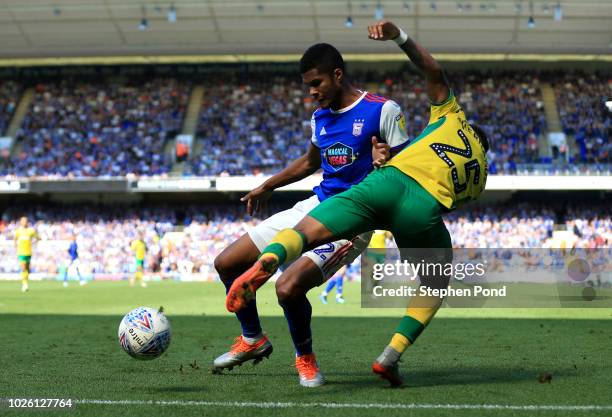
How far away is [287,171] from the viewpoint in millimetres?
7520

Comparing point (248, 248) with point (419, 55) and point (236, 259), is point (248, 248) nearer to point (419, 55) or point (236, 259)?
point (236, 259)

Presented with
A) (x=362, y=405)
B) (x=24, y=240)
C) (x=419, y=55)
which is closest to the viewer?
(x=362, y=405)

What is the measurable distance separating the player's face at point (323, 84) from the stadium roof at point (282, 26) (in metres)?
34.3

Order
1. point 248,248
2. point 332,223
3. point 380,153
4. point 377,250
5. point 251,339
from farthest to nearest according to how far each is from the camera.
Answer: point 377,250 < point 251,339 < point 248,248 < point 380,153 < point 332,223

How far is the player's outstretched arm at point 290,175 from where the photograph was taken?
A: 7453 mm

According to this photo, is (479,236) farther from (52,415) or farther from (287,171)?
(52,415)

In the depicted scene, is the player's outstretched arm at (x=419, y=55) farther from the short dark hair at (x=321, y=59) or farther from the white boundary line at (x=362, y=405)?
the white boundary line at (x=362, y=405)

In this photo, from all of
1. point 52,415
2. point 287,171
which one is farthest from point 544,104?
point 52,415

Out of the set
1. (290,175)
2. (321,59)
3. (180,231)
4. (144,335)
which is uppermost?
(321,59)

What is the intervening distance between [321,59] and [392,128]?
0.76 m

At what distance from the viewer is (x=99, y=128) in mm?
46531

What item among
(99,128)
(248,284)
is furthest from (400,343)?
(99,128)

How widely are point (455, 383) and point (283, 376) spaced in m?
1.45

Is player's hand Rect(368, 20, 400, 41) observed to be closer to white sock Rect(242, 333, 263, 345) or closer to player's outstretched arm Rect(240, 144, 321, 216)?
player's outstretched arm Rect(240, 144, 321, 216)
